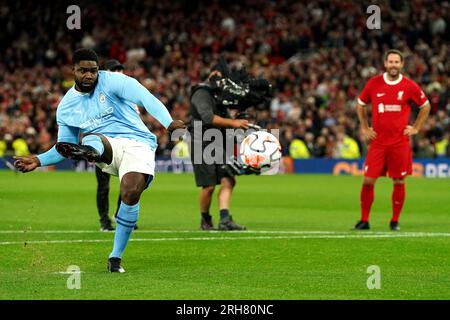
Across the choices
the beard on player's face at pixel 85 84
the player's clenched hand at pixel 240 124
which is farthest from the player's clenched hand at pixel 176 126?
the player's clenched hand at pixel 240 124

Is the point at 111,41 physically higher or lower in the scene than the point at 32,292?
higher

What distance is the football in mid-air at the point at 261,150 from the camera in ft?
41.2

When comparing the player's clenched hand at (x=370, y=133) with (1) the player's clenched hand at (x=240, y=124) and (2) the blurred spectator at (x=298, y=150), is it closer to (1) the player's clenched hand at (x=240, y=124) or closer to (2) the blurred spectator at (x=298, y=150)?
(1) the player's clenched hand at (x=240, y=124)

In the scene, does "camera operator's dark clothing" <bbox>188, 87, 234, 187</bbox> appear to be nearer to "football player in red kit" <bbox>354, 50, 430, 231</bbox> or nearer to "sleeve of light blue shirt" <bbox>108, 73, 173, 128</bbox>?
"football player in red kit" <bbox>354, 50, 430, 231</bbox>

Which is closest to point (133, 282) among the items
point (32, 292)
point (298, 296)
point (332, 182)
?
point (32, 292)

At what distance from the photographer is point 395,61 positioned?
14.9m

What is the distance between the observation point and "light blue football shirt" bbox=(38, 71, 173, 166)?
10281 mm

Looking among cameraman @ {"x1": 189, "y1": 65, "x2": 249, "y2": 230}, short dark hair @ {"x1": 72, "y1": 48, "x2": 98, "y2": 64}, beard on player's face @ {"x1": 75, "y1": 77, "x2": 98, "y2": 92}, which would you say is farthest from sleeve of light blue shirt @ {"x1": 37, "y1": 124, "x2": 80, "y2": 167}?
cameraman @ {"x1": 189, "y1": 65, "x2": 249, "y2": 230}

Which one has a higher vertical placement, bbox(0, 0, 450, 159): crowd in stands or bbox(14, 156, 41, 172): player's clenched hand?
bbox(0, 0, 450, 159): crowd in stands

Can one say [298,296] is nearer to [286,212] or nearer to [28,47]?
[286,212]

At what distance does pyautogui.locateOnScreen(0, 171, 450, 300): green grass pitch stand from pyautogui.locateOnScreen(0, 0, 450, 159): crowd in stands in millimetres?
13849

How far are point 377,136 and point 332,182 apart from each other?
1426 centimetres

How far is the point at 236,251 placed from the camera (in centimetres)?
1194

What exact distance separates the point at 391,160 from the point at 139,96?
6.08m
